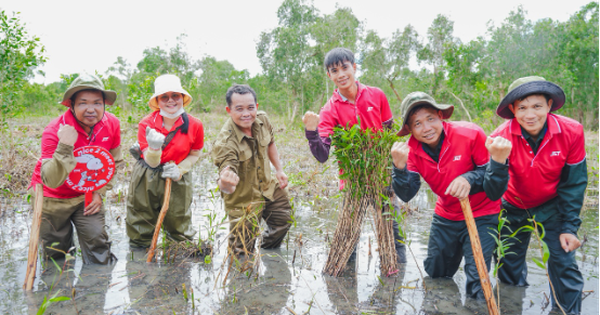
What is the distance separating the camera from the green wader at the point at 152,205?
4188 millimetres

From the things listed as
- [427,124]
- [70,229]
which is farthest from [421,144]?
[70,229]

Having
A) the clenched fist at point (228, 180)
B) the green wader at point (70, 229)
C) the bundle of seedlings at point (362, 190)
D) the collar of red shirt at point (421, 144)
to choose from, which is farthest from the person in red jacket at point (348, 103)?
the green wader at point (70, 229)

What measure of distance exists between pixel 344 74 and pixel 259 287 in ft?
7.55

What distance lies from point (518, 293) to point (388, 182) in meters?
1.62

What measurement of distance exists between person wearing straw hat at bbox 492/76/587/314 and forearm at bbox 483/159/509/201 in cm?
37

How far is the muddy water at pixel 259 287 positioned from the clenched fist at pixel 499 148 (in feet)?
3.48

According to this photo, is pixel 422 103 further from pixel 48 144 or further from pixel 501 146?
pixel 48 144

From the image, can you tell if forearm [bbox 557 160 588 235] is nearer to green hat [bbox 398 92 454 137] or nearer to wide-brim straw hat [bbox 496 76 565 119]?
wide-brim straw hat [bbox 496 76 565 119]

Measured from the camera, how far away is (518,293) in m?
3.49

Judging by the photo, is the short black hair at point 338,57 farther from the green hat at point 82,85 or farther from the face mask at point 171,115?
the green hat at point 82,85

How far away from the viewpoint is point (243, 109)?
12.5ft

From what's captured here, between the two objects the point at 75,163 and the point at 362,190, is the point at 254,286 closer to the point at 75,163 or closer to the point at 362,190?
the point at 362,190

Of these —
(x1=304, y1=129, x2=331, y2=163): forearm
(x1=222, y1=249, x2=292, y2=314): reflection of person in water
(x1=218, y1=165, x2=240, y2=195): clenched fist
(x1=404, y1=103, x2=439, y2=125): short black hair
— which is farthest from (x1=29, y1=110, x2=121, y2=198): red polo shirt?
(x1=404, y1=103, x2=439, y2=125): short black hair

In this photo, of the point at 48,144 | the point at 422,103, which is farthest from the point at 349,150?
the point at 48,144
